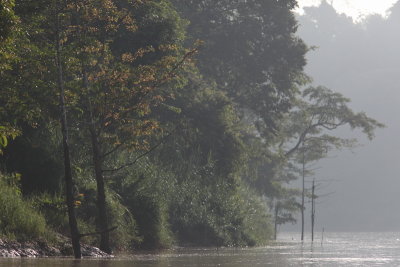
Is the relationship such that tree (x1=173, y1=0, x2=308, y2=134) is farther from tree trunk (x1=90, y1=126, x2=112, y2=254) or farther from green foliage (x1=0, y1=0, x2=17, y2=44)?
green foliage (x1=0, y1=0, x2=17, y2=44)

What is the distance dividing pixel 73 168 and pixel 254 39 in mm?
38077

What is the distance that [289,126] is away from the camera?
262 ft

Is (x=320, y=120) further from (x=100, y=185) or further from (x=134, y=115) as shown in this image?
(x=100, y=185)

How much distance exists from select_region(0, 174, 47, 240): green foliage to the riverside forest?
0.04 meters

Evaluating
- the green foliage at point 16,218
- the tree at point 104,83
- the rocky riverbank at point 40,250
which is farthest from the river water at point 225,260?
the tree at point 104,83

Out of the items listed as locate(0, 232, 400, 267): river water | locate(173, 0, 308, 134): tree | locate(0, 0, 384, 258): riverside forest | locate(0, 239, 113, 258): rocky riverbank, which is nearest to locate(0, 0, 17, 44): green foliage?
locate(0, 0, 384, 258): riverside forest

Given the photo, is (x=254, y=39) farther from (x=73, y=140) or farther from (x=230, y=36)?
(x=73, y=140)

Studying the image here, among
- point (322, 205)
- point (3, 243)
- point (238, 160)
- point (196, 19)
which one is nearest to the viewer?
point (3, 243)

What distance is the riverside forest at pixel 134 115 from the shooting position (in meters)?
24.5

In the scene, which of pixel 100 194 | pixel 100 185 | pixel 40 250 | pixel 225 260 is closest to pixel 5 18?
pixel 40 250

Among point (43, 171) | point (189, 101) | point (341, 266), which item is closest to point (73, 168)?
point (43, 171)

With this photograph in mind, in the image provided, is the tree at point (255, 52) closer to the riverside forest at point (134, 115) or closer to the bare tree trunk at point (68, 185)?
the riverside forest at point (134, 115)

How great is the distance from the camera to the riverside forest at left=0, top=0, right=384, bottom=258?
80.3 feet

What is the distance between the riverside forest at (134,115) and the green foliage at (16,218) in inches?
1.5
